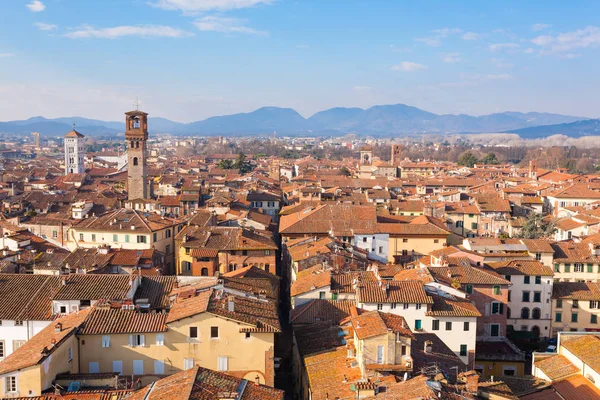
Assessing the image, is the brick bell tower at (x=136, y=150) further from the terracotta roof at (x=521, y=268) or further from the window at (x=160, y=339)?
the window at (x=160, y=339)

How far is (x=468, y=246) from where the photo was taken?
1693 inches

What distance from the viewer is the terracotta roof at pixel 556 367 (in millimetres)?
25156

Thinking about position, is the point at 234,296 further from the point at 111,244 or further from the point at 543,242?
the point at 543,242

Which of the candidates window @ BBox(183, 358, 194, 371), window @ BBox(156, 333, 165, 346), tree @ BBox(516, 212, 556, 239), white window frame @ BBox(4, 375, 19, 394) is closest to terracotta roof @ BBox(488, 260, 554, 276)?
tree @ BBox(516, 212, 556, 239)

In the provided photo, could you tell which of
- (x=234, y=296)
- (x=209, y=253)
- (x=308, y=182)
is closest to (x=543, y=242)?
(x=209, y=253)

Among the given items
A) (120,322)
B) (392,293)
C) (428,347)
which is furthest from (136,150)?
(428,347)

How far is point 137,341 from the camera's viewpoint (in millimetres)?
21875

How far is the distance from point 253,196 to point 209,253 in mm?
30579

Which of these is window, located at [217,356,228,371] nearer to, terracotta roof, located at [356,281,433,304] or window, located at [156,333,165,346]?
window, located at [156,333,165,346]

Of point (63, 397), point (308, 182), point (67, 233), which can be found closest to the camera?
point (63, 397)

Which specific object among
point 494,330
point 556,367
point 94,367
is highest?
point 94,367

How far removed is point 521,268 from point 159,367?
2405 cm

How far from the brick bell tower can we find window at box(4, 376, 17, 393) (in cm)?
5088

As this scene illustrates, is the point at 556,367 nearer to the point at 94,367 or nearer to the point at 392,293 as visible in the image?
the point at 392,293
